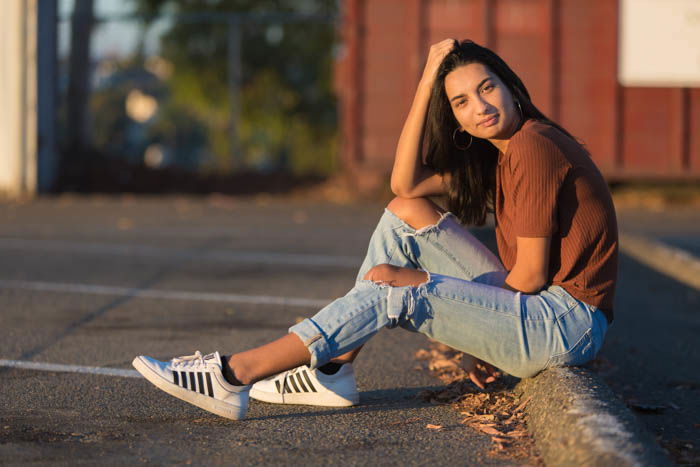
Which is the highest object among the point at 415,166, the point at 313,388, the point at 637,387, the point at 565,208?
the point at 415,166

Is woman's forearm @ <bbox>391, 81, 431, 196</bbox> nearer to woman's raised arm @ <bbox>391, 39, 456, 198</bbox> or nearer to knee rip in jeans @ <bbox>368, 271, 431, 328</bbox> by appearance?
woman's raised arm @ <bbox>391, 39, 456, 198</bbox>

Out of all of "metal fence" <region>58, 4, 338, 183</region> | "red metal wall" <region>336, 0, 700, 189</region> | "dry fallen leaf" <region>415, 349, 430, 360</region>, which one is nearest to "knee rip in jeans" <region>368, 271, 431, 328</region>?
"dry fallen leaf" <region>415, 349, 430, 360</region>

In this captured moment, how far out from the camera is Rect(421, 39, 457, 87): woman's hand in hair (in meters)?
4.00

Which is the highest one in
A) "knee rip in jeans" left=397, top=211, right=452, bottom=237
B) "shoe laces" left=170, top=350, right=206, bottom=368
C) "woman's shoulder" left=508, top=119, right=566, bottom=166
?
"woman's shoulder" left=508, top=119, right=566, bottom=166

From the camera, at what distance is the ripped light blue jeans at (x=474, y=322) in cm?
359

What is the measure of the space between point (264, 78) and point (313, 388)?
55.5 ft

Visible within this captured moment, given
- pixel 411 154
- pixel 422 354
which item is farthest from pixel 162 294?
pixel 411 154

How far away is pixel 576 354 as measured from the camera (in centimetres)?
372

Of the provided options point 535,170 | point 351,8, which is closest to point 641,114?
point 351,8

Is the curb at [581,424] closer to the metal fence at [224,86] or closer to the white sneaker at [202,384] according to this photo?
the white sneaker at [202,384]

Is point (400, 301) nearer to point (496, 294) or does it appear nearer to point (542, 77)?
point (496, 294)

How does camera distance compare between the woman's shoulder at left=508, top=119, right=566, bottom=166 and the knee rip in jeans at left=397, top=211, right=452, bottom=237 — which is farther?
the knee rip in jeans at left=397, top=211, right=452, bottom=237

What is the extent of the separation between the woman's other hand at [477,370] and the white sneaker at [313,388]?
1.44 ft

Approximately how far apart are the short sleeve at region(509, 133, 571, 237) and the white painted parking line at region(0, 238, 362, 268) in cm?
472
